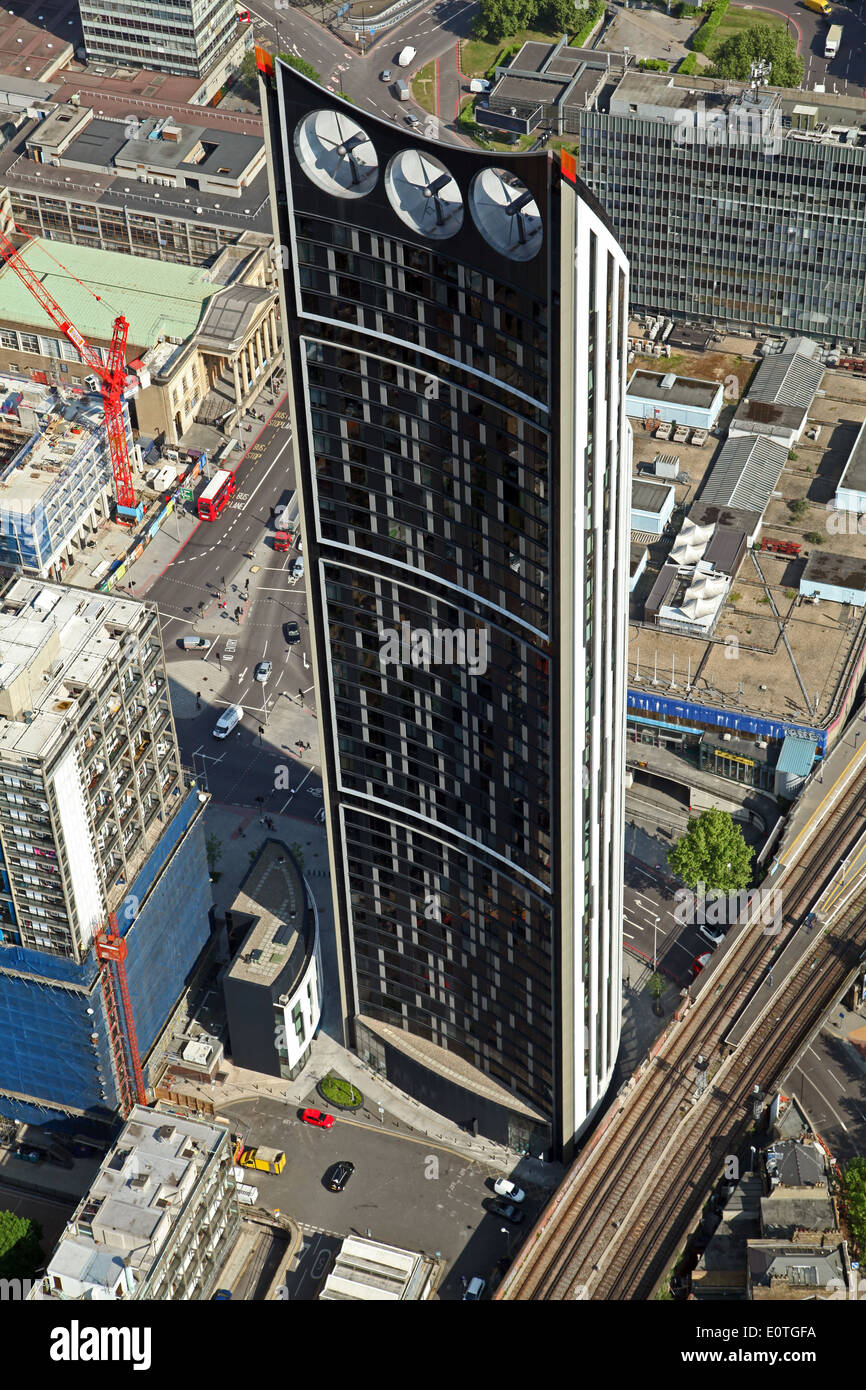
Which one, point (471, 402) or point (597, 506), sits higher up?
point (471, 402)

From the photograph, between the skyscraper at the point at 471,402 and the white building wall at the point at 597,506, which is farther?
the skyscraper at the point at 471,402

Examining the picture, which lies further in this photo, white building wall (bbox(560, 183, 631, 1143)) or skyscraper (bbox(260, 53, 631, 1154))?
skyscraper (bbox(260, 53, 631, 1154))

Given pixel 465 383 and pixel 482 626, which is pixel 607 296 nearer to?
pixel 465 383

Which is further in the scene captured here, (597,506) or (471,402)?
(597,506)

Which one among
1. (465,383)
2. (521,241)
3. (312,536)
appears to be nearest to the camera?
(521,241)
